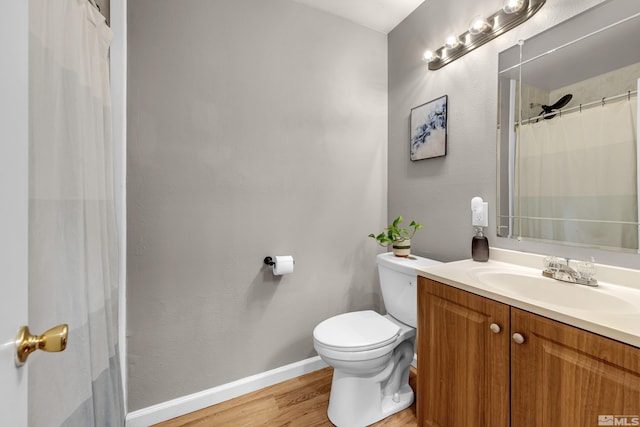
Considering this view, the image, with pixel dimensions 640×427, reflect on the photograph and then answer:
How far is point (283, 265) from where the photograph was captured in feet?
5.39

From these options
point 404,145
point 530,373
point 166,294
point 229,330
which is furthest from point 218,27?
point 530,373

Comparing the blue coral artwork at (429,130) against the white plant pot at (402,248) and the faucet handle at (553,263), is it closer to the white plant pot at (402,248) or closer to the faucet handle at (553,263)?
the white plant pot at (402,248)

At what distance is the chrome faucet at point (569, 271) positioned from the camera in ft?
3.36

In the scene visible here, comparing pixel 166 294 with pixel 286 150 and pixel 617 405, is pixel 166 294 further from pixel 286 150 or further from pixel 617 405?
pixel 617 405

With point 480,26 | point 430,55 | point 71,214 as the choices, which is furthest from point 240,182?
point 480,26

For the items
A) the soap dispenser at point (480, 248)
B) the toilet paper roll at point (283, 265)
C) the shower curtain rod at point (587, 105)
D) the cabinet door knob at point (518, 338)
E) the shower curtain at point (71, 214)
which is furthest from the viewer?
the toilet paper roll at point (283, 265)

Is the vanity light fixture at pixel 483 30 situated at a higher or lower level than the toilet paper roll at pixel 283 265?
higher

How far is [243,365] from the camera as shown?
166 centimetres

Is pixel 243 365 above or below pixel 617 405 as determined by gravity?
below

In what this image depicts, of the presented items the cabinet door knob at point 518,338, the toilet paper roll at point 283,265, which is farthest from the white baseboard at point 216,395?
the cabinet door knob at point 518,338

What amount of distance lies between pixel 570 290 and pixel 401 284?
0.74m

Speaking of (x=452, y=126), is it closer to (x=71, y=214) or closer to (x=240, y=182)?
(x=240, y=182)

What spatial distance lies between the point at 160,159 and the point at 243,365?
129 centimetres

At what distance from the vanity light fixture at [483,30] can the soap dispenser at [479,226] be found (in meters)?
0.86
